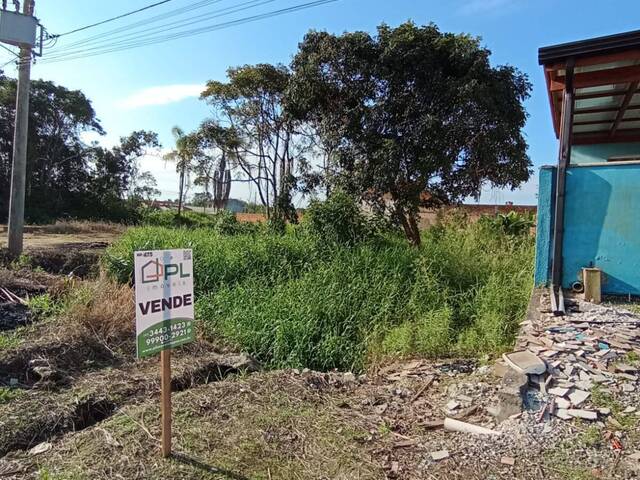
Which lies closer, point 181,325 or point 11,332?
point 181,325

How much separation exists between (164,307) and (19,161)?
10332 millimetres

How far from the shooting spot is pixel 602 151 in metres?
8.81

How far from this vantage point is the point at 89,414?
11.0 ft

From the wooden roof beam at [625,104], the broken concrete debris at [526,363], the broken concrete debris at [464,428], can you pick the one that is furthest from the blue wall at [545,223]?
the broken concrete debris at [464,428]

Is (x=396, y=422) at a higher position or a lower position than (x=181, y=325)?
lower

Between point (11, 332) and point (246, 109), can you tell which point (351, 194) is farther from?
point (246, 109)

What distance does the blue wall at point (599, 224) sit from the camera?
Answer: 4766mm

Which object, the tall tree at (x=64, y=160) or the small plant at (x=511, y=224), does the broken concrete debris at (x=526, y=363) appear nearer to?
the small plant at (x=511, y=224)

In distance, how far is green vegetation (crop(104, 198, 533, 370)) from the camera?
5.18 m

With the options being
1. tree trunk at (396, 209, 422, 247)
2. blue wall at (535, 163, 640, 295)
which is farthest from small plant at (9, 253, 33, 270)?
blue wall at (535, 163, 640, 295)

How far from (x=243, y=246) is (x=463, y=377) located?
18.9 ft

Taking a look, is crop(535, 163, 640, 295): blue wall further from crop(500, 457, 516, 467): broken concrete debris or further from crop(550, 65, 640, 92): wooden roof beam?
crop(500, 457, 516, 467): broken concrete debris

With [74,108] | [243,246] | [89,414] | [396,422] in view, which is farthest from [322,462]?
[74,108]

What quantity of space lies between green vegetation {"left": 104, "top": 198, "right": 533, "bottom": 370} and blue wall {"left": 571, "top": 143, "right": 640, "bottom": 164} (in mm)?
1972
